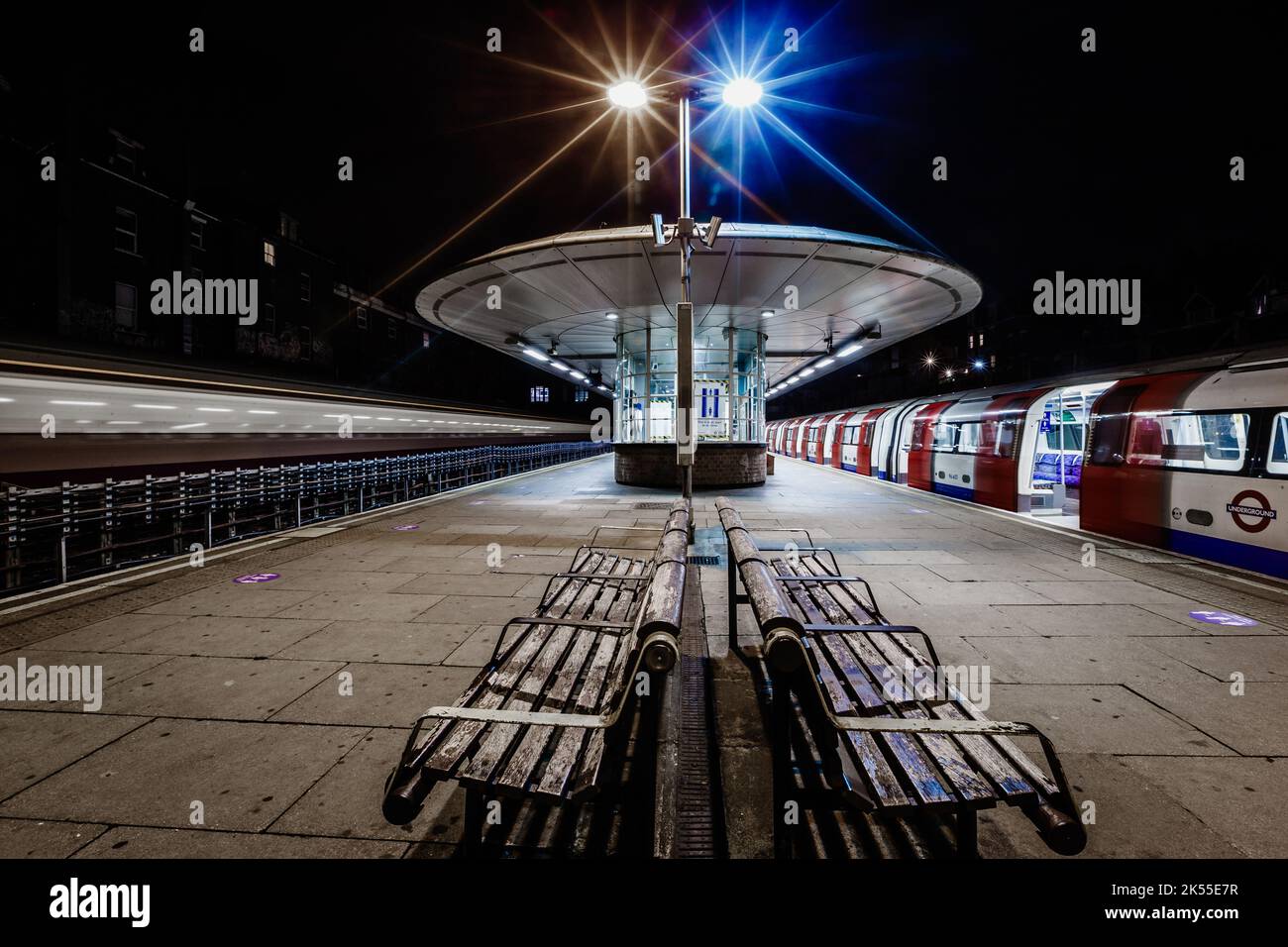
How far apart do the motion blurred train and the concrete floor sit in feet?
3.10

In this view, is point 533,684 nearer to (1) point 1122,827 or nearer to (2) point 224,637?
(1) point 1122,827

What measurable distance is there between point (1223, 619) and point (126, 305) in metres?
29.5

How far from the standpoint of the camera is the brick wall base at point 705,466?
15.0 m

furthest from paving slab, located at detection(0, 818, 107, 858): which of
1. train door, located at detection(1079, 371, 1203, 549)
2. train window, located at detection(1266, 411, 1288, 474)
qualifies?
train door, located at detection(1079, 371, 1203, 549)

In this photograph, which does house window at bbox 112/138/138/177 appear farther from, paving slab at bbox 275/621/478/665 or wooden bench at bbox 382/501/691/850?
wooden bench at bbox 382/501/691/850

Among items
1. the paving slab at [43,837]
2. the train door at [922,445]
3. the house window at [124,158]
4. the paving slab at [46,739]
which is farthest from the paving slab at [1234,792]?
the house window at [124,158]

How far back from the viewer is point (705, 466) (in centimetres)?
1499

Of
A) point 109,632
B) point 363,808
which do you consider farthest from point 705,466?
point 363,808

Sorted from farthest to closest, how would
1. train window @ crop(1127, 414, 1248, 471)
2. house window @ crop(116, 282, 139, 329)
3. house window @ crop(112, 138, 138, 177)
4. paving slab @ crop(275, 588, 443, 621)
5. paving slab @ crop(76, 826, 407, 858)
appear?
house window @ crop(112, 138, 138, 177) → house window @ crop(116, 282, 139, 329) → train window @ crop(1127, 414, 1248, 471) → paving slab @ crop(275, 588, 443, 621) → paving slab @ crop(76, 826, 407, 858)

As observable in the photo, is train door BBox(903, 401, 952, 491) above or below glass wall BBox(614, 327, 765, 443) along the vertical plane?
below

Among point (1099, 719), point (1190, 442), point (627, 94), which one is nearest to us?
point (1099, 719)

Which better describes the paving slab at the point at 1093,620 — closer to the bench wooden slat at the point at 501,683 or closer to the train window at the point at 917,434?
the bench wooden slat at the point at 501,683

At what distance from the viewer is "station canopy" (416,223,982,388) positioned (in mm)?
9820
